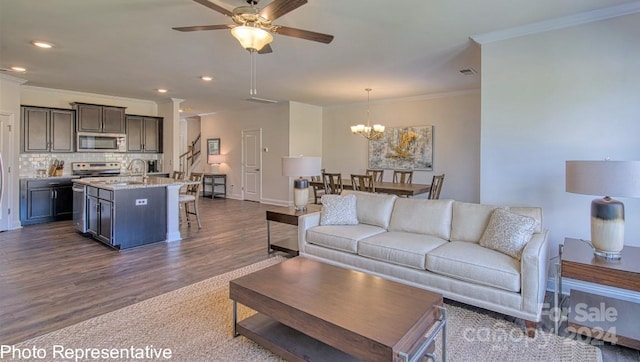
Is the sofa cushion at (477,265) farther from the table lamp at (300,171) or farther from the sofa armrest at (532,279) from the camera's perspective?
the table lamp at (300,171)

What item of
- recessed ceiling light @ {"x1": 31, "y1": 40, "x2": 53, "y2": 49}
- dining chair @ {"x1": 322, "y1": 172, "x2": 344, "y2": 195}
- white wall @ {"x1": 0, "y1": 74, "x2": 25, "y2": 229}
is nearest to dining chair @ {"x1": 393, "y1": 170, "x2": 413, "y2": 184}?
dining chair @ {"x1": 322, "y1": 172, "x2": 344, "y2": 195}

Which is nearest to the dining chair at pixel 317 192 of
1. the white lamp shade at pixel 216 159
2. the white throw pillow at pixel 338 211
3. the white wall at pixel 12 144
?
the white throw pillow at pixel 338 211

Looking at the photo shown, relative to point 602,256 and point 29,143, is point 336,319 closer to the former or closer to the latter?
point 602,256

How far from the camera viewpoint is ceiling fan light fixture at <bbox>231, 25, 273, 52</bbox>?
2.63 m

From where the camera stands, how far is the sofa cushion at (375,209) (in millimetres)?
3838

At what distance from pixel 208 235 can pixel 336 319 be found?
4016mm

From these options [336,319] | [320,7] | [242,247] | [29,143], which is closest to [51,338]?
[336,319]

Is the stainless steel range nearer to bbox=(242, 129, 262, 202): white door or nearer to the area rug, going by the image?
bbox=(242, 129, 262, 202): white door

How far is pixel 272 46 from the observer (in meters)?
4.14

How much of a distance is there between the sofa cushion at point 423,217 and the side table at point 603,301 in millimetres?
990

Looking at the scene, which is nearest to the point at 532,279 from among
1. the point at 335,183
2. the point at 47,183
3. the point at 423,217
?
the point at 423,217

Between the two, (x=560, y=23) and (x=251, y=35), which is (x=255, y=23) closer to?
(x=251, y=35)

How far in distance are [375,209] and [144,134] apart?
20.6ft

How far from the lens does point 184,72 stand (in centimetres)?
537
